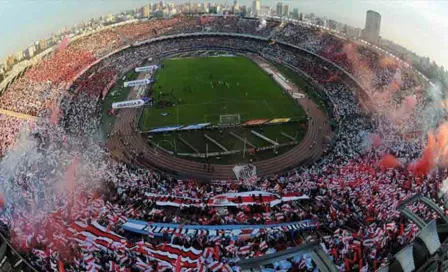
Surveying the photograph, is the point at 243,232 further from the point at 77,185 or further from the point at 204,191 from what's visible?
the point at 77,185

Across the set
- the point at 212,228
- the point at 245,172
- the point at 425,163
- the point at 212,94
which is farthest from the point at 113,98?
the point at 425,163

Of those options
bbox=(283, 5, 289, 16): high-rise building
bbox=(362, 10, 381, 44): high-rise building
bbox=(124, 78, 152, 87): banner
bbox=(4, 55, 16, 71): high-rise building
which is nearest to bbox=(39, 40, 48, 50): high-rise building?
bbox=(4, 55, 16, 71): high-rise building

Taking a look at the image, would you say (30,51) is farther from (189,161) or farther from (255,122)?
(255,122)

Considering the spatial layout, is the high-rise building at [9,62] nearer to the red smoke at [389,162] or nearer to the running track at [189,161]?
the running track at [189,161]

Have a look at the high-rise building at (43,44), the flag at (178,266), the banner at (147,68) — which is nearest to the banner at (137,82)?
the banner at (147,68)

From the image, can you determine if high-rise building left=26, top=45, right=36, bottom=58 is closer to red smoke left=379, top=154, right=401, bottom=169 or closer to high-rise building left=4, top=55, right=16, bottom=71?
high-rise building left=4, top=55, right=16, bottom=71
